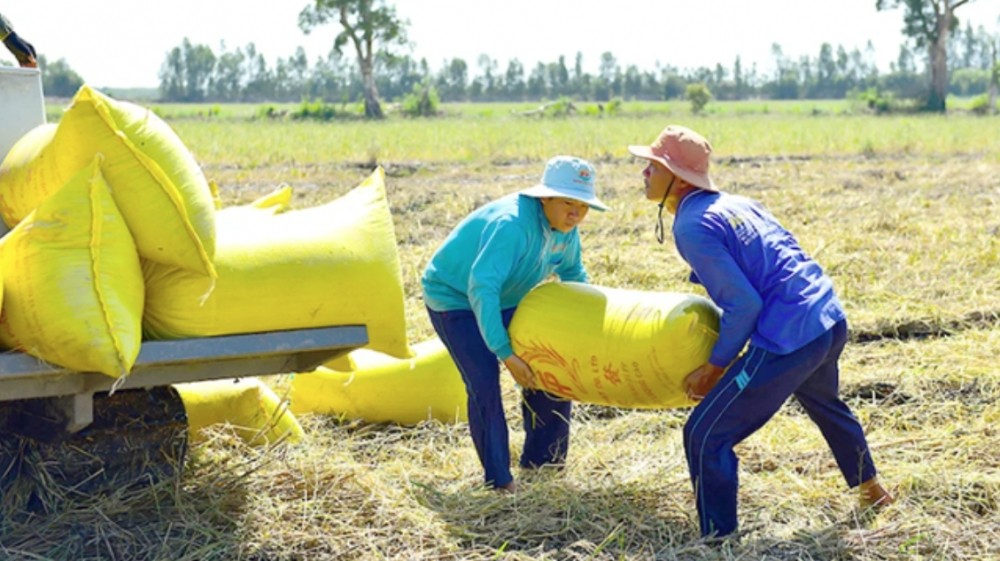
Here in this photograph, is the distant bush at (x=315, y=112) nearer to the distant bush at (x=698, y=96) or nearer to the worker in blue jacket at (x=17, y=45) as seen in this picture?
the distant bush at (x=698, y=96)

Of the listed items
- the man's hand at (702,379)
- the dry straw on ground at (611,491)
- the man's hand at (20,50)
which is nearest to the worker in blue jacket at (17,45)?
the man's hand at (20,50)

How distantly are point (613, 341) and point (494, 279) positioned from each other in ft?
1.54

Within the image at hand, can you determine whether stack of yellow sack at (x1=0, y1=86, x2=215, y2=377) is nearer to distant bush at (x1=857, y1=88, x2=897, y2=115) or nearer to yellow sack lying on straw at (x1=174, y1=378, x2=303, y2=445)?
yellow sack lying on straw at (x1=174, y1=378, x2=303, y2=445)

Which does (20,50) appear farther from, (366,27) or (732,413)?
(366,27)

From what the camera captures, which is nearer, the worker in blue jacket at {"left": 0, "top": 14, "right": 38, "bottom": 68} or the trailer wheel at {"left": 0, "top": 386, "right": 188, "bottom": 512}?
the trailer wheel at {"left": 0, "top": 386, "right": 188, "bottom": 512}

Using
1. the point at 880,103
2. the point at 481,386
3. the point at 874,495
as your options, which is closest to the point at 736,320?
the point at 874,495

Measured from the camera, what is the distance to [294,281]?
364 centimetres

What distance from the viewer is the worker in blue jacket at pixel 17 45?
3.96 meters

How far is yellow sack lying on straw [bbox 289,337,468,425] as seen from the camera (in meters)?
5.10

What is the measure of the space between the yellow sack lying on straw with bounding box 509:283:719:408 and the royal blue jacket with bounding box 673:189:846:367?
0.37 feet

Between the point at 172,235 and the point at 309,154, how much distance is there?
16.4m

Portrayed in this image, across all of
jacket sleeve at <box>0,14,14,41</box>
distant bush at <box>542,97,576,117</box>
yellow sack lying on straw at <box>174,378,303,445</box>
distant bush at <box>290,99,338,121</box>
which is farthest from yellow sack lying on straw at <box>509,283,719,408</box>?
distant bush at <box>290,99,338,121</box>

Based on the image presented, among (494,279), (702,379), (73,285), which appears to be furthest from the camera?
(494,279)

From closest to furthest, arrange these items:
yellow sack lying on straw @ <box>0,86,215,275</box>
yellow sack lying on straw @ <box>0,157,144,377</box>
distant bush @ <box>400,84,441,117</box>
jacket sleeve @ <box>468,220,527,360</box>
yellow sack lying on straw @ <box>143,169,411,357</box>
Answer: yellow sack lying on straw @ <box>0,157,144,377</box> → yellow sack lying on straw @ <box>0,86,215,275</box> → yellow sack lying on straw @ <box>143,169,411,357</box> → jacket sleeve @ <box>468,220,527,360</box> → distant bush @ <box>400,84,441,117</box>
